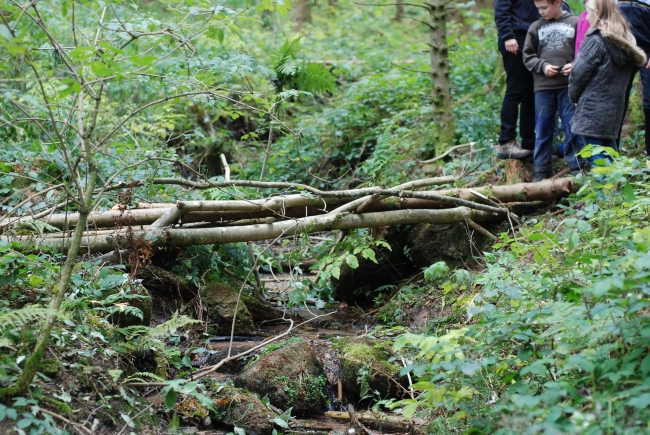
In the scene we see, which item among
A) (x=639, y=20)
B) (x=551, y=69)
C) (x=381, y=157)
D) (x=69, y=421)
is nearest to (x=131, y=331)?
(x=69, y=421)

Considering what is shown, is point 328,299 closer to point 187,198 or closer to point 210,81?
point 187,198

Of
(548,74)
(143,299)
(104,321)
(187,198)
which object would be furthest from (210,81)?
(548,74)

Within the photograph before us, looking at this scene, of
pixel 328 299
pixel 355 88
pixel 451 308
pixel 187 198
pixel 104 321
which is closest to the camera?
pixel 104 321

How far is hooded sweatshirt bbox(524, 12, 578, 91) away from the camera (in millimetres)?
6520

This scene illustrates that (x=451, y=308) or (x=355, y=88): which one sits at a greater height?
(x=355, y=88)

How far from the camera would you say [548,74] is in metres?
6.48

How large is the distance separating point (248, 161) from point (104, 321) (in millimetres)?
6972

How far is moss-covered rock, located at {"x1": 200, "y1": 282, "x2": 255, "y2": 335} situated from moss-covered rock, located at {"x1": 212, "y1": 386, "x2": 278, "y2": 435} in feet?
5.10

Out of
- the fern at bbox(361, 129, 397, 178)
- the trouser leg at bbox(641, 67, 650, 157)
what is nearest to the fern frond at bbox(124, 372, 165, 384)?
the fern at bbox(361, 129, 397, 178)

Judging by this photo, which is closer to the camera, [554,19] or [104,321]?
[104,321]

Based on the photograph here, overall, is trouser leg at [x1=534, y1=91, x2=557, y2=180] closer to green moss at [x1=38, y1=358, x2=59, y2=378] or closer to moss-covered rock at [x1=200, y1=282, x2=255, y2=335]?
moss-covered rock at [x1=200, y1=282, x2=255, y2=335]

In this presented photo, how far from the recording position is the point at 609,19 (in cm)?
571

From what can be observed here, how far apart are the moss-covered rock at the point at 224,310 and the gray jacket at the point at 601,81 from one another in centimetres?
376

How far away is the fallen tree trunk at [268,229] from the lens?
5.50m
